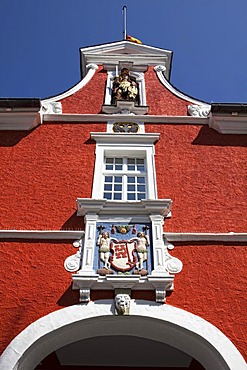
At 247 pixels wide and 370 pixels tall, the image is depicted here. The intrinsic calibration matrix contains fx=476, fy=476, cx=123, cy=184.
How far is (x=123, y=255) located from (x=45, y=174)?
9.34 feet

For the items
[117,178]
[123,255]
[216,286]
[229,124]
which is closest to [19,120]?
[117,178]

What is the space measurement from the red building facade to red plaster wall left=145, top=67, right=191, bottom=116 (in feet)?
0.17

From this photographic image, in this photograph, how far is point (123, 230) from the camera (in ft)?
29.9

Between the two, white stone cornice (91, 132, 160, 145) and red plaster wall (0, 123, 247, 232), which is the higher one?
white stone cornice (91, 132, 160, 145)

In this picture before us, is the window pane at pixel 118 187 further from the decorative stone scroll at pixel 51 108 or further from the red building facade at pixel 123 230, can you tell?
the decorative stone scroll at pixel 51 108

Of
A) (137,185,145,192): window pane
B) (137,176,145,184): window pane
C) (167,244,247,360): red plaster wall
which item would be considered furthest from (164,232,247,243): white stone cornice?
(137,176,145,184): window pane

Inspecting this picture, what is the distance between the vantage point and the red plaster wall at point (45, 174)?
955 cm

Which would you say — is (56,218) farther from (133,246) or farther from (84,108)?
(84,108)

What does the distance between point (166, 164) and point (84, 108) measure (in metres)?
3.10

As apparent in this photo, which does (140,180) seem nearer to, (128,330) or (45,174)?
(45,174)

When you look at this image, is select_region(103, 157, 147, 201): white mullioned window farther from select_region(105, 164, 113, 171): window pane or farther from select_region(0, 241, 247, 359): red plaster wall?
select_region(0, 241, 247, 359): red plaster wall

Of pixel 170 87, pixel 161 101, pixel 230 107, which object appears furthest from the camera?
pixel 170 87

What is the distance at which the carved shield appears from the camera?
8.55 meters

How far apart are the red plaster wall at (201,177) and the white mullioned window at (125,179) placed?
440mm
